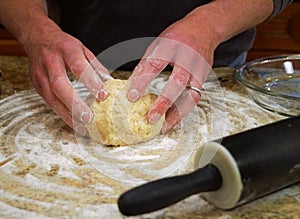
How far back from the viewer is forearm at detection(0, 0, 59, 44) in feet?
3.17

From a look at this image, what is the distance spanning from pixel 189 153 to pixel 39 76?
1.03 ft

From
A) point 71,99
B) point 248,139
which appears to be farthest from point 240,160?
point 71,99

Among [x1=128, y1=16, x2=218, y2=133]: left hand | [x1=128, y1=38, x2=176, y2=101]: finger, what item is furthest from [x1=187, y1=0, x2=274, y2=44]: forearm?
[x1=128, y1=38, x2=176, y2=101]: finger

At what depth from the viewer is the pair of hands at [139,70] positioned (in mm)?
814

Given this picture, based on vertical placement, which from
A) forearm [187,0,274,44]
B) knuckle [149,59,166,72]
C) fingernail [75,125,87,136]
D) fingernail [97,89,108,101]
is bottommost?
fingernail [75,125,87,136]

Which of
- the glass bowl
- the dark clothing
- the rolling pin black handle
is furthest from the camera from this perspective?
the dark clothing

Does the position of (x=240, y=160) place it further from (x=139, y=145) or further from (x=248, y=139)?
(x=139, y=145)

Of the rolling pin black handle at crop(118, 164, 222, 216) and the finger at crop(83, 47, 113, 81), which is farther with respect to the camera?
the finger at crop(83, 47, 113, 81)

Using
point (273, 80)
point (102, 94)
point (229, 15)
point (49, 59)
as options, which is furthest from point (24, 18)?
point (273, 80)

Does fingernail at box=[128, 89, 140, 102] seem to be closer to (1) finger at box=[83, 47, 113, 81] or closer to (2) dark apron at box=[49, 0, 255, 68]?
(1) finger at box=[83, 47, 113, 81]

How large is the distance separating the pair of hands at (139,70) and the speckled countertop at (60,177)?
58 mm

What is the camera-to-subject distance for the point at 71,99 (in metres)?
0.82

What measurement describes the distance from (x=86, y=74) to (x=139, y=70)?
0.09 meters

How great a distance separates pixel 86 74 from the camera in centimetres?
81
